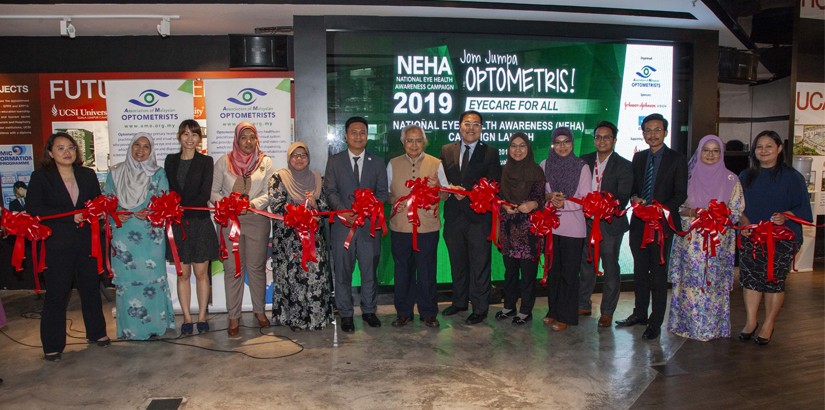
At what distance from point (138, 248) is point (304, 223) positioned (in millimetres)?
1387

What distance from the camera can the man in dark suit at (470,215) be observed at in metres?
4.88

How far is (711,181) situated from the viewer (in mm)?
4469

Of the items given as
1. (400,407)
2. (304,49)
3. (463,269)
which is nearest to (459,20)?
(304,49)

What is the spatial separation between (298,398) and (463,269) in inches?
79.0

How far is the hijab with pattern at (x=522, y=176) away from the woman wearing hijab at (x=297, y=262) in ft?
5.11

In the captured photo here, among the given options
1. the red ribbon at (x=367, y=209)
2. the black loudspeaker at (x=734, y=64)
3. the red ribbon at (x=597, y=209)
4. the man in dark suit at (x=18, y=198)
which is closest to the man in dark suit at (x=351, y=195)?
the red ribbon at (x=367, y=209)

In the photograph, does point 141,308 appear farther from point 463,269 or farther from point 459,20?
point 459,20

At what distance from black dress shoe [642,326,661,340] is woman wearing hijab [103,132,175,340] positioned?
394cm

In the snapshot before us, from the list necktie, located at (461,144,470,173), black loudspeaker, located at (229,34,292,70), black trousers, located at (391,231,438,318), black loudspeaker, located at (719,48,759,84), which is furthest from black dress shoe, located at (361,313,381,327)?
black loudspeaker, located at (719,48,759,84)

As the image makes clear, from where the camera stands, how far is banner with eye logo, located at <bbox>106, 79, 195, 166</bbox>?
5316mm

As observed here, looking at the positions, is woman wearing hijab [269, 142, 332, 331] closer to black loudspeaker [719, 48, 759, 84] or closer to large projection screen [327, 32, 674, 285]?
large projection screen [327, 32, 674, 285]

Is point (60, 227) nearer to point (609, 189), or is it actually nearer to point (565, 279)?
point (565, 279)

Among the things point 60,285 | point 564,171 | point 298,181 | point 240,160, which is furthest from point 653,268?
point 60,285

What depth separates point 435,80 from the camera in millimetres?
5711
